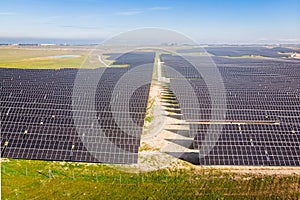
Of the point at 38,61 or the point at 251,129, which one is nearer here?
the point at 251,129

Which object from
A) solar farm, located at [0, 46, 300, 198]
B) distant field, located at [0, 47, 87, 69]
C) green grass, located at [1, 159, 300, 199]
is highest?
distant field, located at [0, 47, 87, 69]

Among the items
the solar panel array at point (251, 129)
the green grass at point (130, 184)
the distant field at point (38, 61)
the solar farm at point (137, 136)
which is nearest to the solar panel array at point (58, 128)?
the solar farm at point (137, 136)

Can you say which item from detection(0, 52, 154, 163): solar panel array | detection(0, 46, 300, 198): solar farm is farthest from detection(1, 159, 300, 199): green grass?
detection(0, 52, 154, 163): solar panel array

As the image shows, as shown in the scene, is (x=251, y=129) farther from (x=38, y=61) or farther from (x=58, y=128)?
(x=38, y=61)

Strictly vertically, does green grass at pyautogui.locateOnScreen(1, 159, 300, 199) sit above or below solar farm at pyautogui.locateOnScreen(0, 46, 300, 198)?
→ below

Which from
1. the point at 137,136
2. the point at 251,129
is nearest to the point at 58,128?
the point at 137,136

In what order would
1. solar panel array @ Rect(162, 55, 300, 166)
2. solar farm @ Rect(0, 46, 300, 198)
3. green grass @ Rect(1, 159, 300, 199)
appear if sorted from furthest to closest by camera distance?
solar panel array @ Rect(162, 55, 300, 166), solar farm @ Rect(0, 46, 300, 198), green grass @ Rect(1, 159, 300, 199)

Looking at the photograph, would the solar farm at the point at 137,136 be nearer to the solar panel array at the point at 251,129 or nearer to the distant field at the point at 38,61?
the solar panel array at the point at 251,129

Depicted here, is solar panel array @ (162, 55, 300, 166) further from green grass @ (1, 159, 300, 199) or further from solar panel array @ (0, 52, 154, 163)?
solar panel array @ (0, 52, 154, 163)

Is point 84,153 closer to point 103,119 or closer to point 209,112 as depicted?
point 103,119

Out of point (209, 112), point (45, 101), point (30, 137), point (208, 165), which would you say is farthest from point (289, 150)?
point (45, 101)
